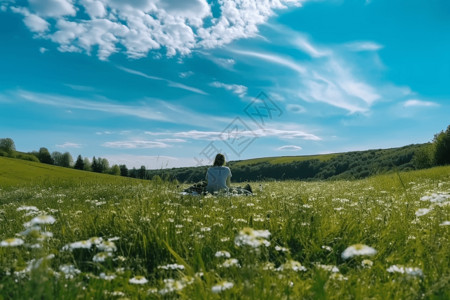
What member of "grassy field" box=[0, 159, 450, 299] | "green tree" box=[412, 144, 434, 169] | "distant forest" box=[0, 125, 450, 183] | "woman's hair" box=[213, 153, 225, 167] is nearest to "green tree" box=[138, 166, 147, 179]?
"grassy field" box=[0, 159, 450, 299]

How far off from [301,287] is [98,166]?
10881 cm

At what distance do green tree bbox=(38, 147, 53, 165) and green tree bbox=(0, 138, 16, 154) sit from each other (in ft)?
24.4

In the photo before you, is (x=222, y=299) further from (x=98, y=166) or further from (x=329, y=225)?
(x=98, y=166)

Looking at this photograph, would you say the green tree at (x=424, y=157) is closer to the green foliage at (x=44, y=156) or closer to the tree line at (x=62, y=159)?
the tree line at (x=62, y=159)

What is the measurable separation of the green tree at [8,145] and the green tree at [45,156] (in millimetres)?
7437

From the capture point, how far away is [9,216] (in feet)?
30.5

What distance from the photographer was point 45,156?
11100cm

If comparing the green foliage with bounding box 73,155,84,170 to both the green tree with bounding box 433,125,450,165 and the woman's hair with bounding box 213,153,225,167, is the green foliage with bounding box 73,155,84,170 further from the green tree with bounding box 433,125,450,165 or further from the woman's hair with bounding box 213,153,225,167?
the woman's hair with bounding box 213,153,225,167

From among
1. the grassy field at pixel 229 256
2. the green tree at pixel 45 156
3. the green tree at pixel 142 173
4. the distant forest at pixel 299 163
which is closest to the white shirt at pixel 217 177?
the green tree at pixel 142 173

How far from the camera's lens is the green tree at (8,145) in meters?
107

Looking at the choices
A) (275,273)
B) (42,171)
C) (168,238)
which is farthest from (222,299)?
(42,171)

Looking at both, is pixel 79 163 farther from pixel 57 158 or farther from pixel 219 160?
pixel 219 160

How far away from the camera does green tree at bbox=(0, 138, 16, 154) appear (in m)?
107

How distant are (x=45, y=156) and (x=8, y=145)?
1164cm
